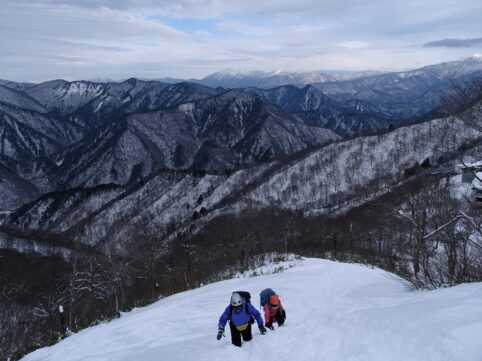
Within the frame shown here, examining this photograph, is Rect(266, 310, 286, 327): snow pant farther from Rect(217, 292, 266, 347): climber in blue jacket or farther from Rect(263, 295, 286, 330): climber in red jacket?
Rect(217, 292, 266, 347): climber in blue jacket

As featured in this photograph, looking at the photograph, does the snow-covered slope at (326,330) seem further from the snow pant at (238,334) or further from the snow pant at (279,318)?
the snow pant at (279,318)

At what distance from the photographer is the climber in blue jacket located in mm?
12914

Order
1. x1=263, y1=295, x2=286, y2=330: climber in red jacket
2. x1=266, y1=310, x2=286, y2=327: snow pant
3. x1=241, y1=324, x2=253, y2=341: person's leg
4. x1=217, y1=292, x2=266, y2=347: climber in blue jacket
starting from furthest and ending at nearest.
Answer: x1=266, y1=310, x2=286, y2=327: snow pant, x1=263, y1=295, x2=286, y2=330: climber in red jacket, x1=241, y1=324, x2=253, y2=341: person's leg, x1=217, y1=292, x2=266, y2=347: climber in blue jacket

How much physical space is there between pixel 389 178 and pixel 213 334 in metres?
141

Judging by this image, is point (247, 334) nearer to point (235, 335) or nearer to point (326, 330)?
point (235, 335)

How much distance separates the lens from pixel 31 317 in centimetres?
4634

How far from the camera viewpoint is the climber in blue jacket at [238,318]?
12914 millimetres

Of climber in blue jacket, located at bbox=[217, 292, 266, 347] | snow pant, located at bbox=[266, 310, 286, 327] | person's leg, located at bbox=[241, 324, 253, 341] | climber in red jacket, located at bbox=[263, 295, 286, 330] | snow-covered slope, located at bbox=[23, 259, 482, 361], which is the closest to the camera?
snow-covered slope, located at bbox=[23, 259, 482, 361]

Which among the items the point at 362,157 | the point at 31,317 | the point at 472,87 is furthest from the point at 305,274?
the point at 362,157

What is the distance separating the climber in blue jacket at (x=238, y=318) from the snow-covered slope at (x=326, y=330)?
1.24 ft

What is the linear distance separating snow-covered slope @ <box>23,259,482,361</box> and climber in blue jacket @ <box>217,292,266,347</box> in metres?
0.38

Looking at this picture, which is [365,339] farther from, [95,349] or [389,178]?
[389,178]

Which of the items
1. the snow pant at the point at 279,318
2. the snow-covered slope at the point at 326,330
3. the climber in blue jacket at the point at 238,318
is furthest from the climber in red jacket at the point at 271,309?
the climber in blue jacket at the point at 238,318

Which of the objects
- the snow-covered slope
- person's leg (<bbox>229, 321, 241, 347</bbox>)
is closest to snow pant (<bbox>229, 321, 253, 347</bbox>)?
person's leg (<bbox>229, 321, 241, 347</bbox>)
